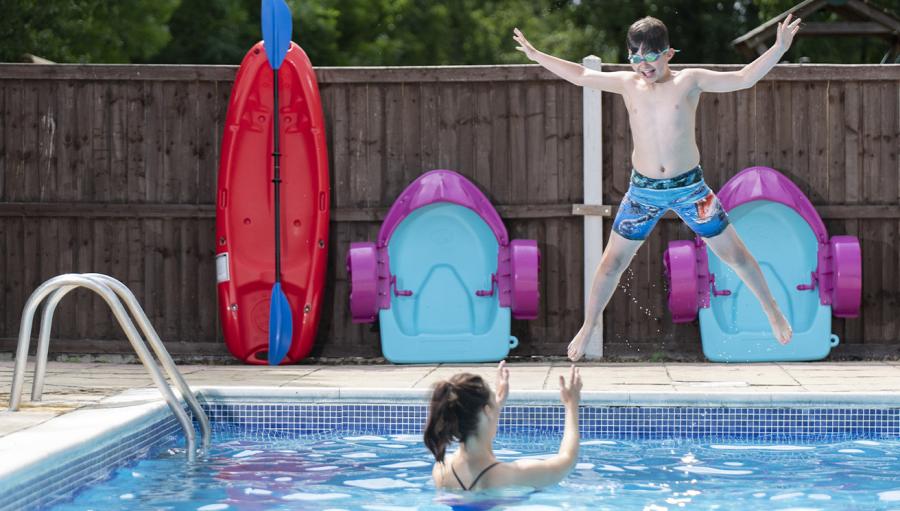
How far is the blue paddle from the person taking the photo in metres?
8.20

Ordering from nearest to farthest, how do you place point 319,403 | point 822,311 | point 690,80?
point 690,80 < point 319,403 < point 822,311

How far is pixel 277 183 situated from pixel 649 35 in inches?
150

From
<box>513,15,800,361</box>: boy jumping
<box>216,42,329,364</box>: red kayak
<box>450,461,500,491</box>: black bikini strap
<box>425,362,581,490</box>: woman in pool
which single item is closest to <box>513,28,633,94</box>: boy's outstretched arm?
<box>513,15,800,361</box>: boy jumping

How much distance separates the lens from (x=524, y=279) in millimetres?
8172

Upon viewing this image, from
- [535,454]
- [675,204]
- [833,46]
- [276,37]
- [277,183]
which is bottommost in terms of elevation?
[535,454]

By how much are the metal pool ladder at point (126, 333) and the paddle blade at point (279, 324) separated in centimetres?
239

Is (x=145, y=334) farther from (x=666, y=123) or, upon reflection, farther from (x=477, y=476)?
(x=666, y=123)

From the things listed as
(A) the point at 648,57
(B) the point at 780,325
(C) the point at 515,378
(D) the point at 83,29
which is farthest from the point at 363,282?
(D) the point at 83,29

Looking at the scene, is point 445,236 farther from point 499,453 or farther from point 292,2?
point 292,2

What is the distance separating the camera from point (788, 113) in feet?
27.9

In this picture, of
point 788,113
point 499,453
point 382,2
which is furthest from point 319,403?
point 382,2

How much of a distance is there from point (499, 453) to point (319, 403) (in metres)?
0.97

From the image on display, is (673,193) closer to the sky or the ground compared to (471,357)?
closer to the sky

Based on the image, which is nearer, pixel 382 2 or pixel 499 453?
pixel 499 453
